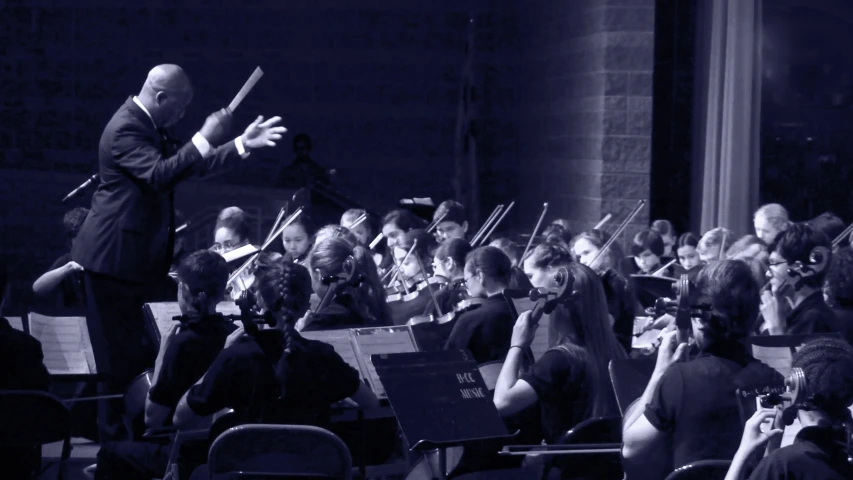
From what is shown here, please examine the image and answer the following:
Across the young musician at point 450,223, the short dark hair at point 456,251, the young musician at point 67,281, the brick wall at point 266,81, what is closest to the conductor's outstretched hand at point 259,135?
the short dark hair at point 456,251

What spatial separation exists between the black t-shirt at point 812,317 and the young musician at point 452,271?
1325mm

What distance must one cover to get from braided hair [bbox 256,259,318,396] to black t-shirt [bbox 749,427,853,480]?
4.33 ft

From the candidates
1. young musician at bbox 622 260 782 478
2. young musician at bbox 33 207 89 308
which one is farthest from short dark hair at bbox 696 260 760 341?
young musician at bbox 33 207 89 308

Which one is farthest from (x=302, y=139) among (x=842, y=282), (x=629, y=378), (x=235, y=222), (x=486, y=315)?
(x=629, y=378)

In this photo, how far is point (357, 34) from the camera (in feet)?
32.7

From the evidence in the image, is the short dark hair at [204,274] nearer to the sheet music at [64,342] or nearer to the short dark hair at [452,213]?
the sheet music at [64,342]

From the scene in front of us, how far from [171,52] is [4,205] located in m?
1.77

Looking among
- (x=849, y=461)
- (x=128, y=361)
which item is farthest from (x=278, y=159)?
(x=849, y=461)

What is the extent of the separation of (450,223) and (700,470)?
401 centimetres

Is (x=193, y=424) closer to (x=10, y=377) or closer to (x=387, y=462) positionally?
(x=10, y=377)

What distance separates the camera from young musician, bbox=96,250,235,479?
333 cm

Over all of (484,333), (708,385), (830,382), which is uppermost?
(830,382)

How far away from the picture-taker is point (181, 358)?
3.34m

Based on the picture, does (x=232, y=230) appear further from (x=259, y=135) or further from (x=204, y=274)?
(x=204, y=274)
